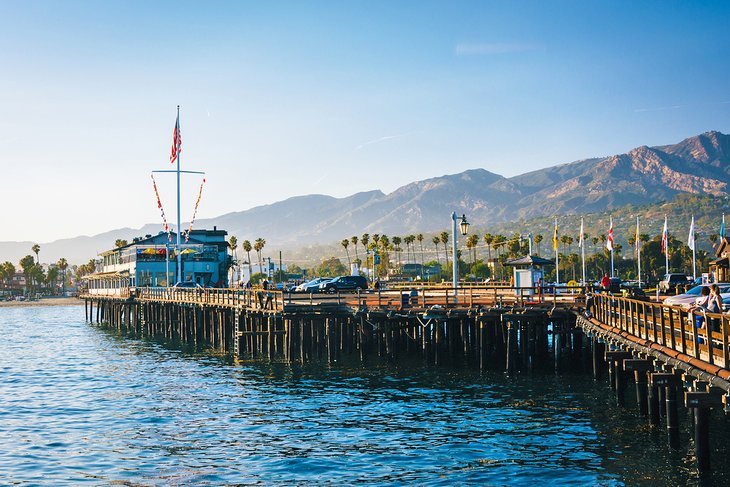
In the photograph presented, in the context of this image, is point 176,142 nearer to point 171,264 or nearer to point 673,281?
point 171,264

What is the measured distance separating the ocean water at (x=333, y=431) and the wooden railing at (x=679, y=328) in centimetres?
307

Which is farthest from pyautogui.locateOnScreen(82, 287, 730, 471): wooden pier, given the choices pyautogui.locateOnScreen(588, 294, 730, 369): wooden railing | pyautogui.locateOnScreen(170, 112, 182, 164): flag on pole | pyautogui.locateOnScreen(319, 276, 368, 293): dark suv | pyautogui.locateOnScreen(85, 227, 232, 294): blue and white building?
pyautogui.locateOnScreen(85, 227, 232, 294): blue and white building

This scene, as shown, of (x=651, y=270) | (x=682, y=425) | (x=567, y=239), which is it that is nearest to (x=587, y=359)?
(x=682, y=425)

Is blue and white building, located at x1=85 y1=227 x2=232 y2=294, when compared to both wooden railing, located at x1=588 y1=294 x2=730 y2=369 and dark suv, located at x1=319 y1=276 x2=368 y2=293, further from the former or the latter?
wooden railing, located at x1=588 y1=294 x2=730 y2=369

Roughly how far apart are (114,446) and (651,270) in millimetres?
146467

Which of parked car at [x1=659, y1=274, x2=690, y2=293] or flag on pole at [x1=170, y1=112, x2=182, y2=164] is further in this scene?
flag on pole at [x1=170, y1=112, x2=182, y2=164]

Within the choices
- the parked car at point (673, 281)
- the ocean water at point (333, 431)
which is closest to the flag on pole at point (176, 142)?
the ocean water at point (333, 431)

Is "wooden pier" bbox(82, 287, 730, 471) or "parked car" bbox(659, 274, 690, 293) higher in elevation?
"parked car" bbox(659, 274, 690, 293)

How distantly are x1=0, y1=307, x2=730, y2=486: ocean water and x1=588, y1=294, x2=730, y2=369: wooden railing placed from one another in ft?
10.1

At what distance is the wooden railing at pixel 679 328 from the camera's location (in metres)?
18.5

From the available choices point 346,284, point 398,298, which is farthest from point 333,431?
point 346,284

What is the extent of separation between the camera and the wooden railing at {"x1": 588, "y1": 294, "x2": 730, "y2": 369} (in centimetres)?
1846

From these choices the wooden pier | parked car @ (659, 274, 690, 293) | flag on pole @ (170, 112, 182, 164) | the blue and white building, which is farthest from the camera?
the blue and white building

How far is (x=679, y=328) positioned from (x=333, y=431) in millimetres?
12107
